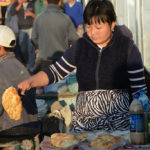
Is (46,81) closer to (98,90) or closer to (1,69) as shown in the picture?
(98,90)

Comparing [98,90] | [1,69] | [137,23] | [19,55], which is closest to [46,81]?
[98,90]

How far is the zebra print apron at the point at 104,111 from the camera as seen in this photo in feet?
14.5

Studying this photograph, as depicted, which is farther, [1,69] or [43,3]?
[43,3]

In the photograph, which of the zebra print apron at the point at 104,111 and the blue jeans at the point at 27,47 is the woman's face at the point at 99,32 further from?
the blue jeans at the point at 27,47

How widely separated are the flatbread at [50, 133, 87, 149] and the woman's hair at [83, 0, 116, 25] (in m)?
0.92

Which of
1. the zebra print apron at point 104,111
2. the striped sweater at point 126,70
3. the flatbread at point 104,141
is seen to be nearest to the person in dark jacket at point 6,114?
the striped sweater at point 126,70

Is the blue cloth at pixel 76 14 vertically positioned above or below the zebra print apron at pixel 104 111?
above

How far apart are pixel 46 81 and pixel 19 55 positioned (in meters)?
8.62

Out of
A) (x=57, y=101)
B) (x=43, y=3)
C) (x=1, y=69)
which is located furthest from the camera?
(x=43, y=3)

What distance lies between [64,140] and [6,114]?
2.79m

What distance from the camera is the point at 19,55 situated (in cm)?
1324

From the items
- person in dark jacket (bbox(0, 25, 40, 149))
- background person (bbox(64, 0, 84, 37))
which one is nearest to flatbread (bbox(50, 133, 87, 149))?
person in dark jacket (bbox(0, 25, 40, 149))

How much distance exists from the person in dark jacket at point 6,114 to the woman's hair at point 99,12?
2.32m

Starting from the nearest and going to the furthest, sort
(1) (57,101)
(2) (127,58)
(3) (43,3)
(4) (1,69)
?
(2) (127,58) → (4) (1,69) → (1) (57,101) → (3) (43,3)
